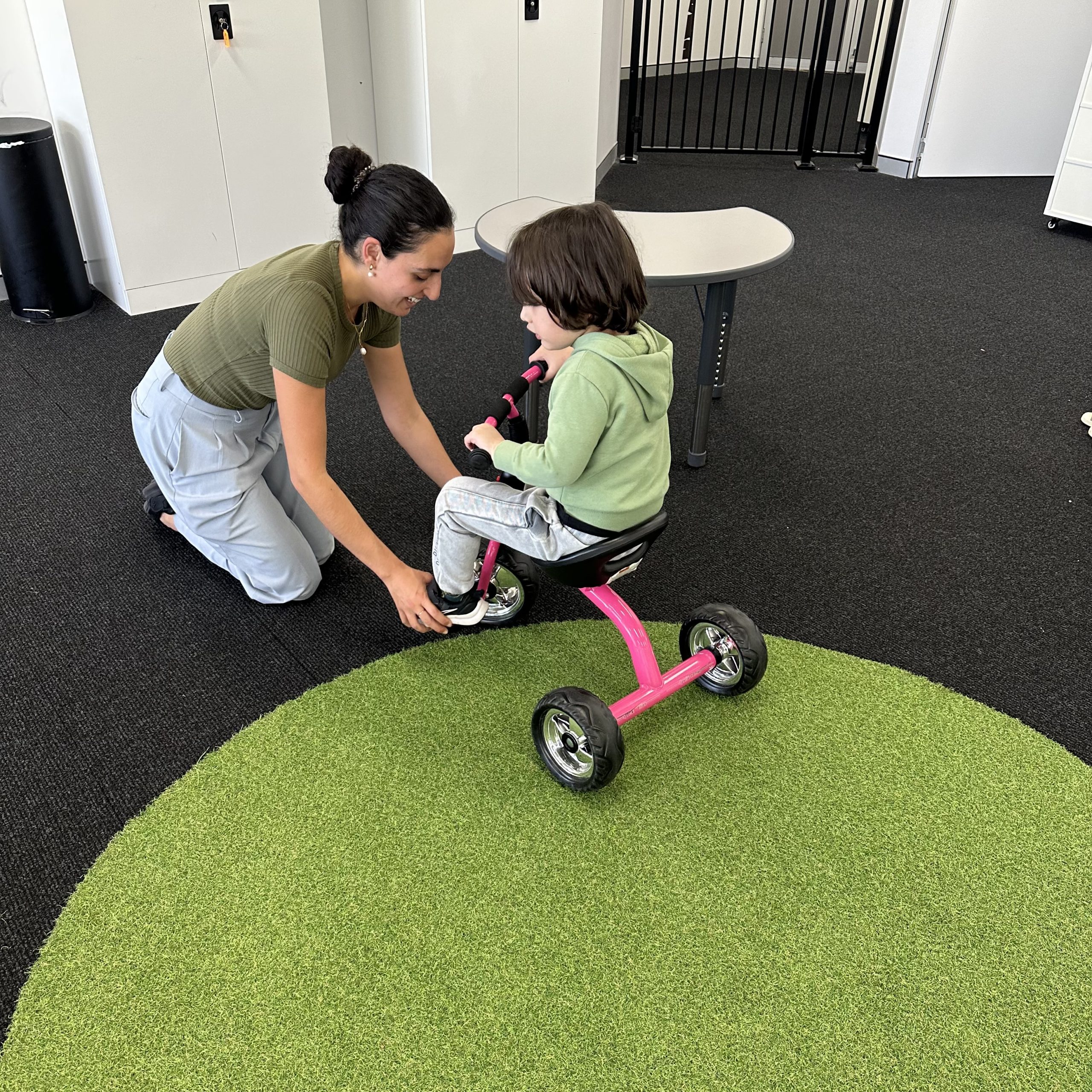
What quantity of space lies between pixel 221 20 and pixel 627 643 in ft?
9.60

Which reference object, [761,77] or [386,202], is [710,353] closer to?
[386,202]

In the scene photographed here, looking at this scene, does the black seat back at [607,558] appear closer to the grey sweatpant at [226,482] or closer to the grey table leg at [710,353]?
the grey sweatpant at [226,482]

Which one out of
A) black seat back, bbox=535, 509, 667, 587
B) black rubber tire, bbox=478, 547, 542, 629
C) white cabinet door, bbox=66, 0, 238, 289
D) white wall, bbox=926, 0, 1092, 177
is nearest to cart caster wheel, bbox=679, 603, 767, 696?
black seat back, bbox=535, 509, 667, 587

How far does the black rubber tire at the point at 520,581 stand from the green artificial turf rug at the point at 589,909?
0.20 m

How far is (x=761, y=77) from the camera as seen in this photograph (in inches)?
308

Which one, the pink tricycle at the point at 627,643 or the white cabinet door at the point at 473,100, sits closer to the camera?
the pink tricycle at the point at 627,643

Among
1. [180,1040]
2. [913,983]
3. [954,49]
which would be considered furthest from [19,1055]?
[954,49]

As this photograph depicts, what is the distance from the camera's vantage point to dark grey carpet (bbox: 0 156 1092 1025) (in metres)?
1.93

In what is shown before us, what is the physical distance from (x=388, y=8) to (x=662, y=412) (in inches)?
128

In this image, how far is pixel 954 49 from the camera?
17.1 feet

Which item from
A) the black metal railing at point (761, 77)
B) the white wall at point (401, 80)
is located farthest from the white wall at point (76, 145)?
the black metal railing at point (761, 77)

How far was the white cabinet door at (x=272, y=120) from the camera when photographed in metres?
3.56

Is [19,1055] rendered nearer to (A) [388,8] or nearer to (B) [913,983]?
(B) [913,983]

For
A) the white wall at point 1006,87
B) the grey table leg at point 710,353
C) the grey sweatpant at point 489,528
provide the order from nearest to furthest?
the grey sweatpant at point 489,528 < the grey table leg at point 710,353 < the white wall at point 1006,87
